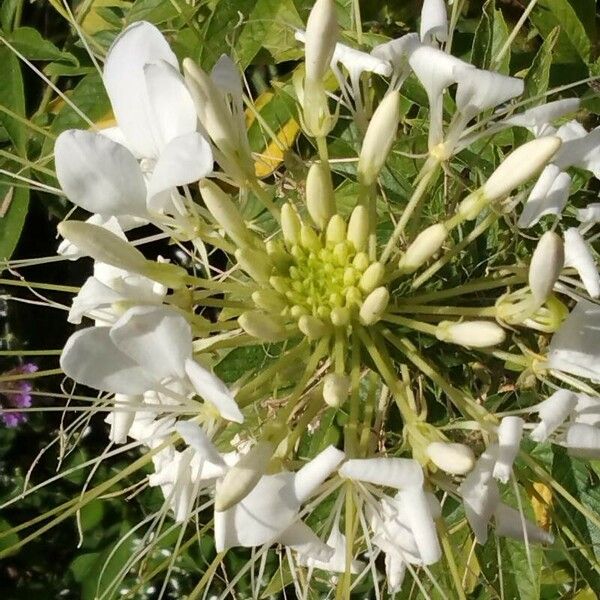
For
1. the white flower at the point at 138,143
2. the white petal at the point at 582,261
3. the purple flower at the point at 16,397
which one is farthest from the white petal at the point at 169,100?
the purple flower at the point at 16,397

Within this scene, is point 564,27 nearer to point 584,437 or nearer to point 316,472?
point 584,437

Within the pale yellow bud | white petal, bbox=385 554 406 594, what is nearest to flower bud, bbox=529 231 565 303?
the pale yellow bud

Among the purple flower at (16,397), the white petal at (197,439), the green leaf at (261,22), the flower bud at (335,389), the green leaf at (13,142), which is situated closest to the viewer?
the white petal at (197,439)

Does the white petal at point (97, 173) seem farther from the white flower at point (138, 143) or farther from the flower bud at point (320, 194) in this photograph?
the flower bud at point (320, 194)

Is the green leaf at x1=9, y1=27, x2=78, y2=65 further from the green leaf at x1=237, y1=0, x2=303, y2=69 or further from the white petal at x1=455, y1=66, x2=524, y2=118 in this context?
the white petal at x1=455, y1=66, x2=524, y2=118

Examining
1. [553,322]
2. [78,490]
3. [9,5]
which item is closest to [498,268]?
[553,322]

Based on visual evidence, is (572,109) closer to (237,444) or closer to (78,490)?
(237,444)
